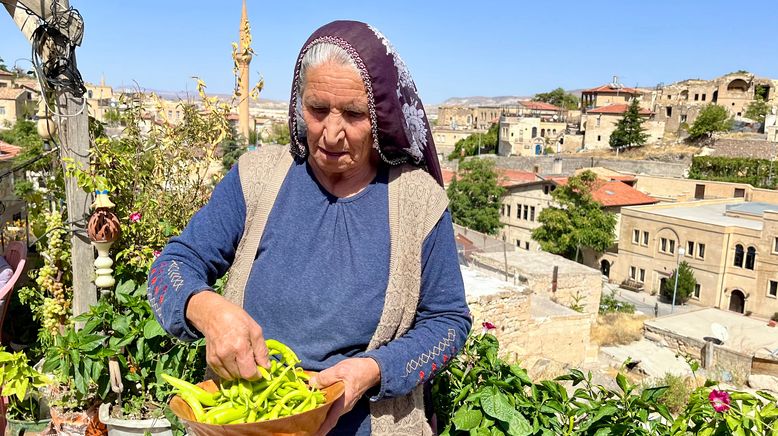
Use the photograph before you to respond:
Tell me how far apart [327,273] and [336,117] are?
1.23ft

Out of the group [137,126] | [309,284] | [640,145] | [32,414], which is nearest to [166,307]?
[309,284]

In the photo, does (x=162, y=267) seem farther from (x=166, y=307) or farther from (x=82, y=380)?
(x=82, y=380)

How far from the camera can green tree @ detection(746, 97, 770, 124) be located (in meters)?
51.7

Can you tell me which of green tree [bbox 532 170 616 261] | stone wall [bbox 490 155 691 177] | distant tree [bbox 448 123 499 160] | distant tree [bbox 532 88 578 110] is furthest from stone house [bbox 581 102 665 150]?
green tree [bbox 532 170 616 261]

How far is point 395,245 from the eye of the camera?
4.75ft

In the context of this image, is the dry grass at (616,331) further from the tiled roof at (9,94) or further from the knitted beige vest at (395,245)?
the tiled roof at (9,94)

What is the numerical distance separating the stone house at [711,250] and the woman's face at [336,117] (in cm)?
2314

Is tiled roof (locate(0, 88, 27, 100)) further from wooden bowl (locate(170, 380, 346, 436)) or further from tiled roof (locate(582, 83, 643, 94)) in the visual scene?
tiled roof (locate(582, 83, 643, 94))

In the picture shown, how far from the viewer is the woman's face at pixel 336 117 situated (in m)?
1.36

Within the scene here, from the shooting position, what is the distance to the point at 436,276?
1.50 meters

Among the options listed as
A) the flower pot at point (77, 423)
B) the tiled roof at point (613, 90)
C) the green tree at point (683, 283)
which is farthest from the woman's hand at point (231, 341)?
the tiled roof at point (613, 90)

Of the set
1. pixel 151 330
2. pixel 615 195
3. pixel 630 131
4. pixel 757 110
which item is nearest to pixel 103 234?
pixel 151 330

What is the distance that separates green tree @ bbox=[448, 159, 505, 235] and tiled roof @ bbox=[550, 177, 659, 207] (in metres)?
3.63

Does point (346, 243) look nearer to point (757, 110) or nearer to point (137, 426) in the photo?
point (137, 426)
